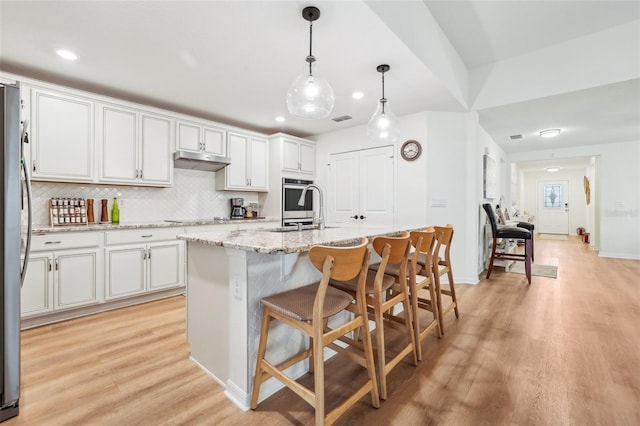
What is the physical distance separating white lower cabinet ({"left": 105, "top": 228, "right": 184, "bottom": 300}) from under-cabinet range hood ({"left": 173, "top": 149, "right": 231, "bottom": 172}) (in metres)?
0.91

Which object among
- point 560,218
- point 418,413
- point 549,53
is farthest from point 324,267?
point 560,218

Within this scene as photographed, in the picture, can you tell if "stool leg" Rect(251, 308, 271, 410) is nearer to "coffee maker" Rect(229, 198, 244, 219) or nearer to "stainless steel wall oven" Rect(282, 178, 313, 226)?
"stainless steel wall oven" Rect(282, 178, 313, 226)

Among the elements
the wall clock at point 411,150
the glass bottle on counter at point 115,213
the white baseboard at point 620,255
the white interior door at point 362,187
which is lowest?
the white baseboard at point 620,255

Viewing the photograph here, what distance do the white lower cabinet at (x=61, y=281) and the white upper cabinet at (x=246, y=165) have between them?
189 cm

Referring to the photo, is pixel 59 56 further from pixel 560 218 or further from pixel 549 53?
pixel 560 218

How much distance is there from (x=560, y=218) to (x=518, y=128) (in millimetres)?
7905

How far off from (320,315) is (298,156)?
3.89 meters

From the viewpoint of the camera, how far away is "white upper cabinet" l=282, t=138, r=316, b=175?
468 centimetres

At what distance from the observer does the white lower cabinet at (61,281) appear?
253 cm

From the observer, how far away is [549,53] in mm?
3287

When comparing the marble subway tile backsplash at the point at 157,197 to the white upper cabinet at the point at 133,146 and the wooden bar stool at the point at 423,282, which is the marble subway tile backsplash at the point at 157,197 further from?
the wooden bar stool at the point at 423,282

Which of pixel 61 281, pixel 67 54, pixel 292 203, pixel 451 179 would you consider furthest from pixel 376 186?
pixel 61 281

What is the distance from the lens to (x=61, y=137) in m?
2.87

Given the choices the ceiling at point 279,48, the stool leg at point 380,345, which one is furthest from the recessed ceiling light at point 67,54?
the stool leg at point 380,345
